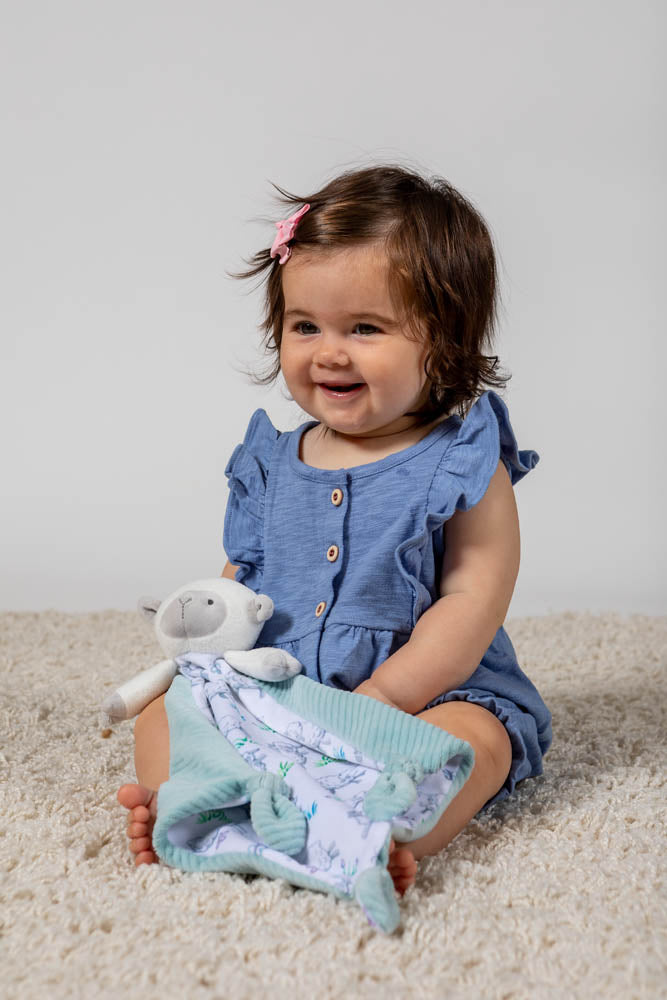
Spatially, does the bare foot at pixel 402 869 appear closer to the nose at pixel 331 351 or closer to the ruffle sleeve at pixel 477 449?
the ruffle sleeve at pixel 477 449

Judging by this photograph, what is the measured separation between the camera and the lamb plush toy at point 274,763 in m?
1.04

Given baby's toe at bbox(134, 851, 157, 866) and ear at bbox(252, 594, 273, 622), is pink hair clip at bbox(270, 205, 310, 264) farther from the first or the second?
baby's toe at bbox(134, 851, 157, 866)

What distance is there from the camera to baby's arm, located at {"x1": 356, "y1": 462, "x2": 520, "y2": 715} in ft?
4.12

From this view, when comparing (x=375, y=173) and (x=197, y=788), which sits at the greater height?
(x=375, y=173)

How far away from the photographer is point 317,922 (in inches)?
A: 38.0

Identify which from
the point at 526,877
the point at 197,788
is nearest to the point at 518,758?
the point at 526,877

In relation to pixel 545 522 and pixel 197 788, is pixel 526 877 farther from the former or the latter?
pixel 545 522

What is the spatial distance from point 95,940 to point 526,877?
0.41m

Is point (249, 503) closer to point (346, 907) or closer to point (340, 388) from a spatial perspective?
point (340, 388)

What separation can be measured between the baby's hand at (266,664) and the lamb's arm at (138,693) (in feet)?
0.30

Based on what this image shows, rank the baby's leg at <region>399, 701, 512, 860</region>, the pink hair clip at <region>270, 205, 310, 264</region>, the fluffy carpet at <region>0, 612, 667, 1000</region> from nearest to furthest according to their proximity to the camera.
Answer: the fluffy carpet at <region>0, 612, 667, 1000</region> < the baby's leg at <region>399, 701, 512, 860</region> < the pink hair clip at <region>270, 205, 310, 264</region>

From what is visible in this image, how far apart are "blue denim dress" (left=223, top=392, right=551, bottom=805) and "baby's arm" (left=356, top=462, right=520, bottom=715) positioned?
1.0 inches

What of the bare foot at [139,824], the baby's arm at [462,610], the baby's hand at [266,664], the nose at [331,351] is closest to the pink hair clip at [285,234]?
the nose at [331,351]

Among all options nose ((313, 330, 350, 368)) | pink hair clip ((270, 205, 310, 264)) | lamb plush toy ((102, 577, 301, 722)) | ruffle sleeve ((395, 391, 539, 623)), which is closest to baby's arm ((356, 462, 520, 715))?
ruffle sleeve ((395, 391, 539, 623))
